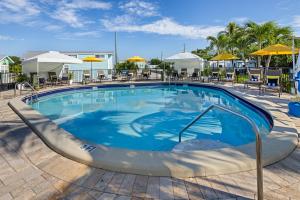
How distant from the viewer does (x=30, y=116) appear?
6.07 meters

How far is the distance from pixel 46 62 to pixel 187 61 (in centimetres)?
989

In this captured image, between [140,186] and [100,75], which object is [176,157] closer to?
[140,186]

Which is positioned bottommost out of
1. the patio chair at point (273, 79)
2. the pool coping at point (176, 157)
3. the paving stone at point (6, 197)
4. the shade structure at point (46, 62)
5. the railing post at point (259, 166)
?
the paving stone at point (6, 197)

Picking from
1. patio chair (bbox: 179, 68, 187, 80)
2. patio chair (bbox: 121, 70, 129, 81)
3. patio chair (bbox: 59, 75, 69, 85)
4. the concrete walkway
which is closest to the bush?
patio chair (bbox: 59, 75, 69, 85)

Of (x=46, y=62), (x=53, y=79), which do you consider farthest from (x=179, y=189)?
(x=53, y=79)

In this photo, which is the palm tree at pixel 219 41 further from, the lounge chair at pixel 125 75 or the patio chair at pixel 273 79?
the patio chair at pixel 273 79

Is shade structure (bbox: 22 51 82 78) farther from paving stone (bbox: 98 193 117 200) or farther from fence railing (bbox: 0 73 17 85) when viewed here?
paving stone (bbox: 98 193 117 200)

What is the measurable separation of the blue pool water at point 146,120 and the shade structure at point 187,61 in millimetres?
4971

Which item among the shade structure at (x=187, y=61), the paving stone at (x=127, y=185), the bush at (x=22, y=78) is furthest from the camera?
the shade structure at (x=187, y=61)

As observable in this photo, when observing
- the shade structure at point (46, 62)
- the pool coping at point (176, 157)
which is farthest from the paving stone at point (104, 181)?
the shade structure at point (46, 62)

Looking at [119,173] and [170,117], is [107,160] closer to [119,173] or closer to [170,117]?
[119,173]

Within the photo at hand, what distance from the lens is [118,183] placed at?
2.91 m

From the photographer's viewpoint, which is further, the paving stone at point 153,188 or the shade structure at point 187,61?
the shade structure at point 187,61

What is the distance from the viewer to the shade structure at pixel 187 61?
57.2 ft
